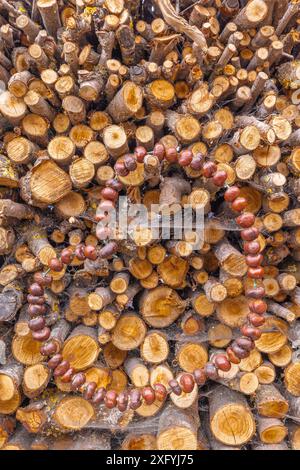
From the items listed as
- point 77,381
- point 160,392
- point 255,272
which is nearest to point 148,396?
point 160,392

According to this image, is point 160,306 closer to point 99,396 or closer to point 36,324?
point 99,396

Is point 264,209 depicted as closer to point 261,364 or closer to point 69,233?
point 261,364

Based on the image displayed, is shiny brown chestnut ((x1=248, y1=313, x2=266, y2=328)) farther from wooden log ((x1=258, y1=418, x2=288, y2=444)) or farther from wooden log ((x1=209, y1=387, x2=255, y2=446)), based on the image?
wooden log ((x1=258, y1=418, x2=288, y2=444))

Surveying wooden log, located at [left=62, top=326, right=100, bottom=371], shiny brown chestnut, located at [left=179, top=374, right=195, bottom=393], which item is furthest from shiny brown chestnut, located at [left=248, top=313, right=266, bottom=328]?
wooden log, located at [left=62, top=326, right=100, bottom=371]

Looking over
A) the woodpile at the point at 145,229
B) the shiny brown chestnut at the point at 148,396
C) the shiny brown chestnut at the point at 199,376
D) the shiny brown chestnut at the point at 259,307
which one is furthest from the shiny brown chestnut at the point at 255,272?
the shiny brown chestnut at the point at 148,396

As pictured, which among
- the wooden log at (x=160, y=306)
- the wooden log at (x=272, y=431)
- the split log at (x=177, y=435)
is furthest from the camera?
the wooden log at (x=160, y=306)

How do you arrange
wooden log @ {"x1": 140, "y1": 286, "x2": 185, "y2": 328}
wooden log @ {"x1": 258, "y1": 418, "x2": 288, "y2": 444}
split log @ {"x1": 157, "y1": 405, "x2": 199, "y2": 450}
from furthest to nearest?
1. wooden log @ {"x1": 140, "y1": 286, "x2": 185, "y2": 328}
2. wooden log @ {"x1": 258, "y1": 418, "x2": 288, "y2": 444}
3. split log @ {"x1": 157, "y1": 405, "x2": 199, "y2": 450}

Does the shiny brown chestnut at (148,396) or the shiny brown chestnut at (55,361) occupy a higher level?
the shiny brown chestnut at (55,361)

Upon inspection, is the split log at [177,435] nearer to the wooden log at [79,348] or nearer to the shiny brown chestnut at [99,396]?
the shiny brown chestnut at [99,396]

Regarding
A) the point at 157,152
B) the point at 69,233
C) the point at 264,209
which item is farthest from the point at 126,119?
the point at 264,209
